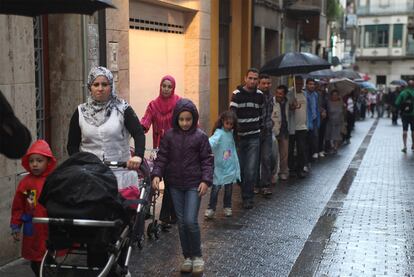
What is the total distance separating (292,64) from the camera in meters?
10.4

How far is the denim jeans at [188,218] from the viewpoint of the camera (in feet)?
17.5

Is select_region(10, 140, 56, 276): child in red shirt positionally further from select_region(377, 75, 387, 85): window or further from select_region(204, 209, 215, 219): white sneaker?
select_region(377, 75, 387, 85): window

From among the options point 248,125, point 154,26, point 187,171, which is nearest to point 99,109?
point 187,171

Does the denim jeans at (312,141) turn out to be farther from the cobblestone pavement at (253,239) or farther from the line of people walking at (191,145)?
the cobblestone pavement at (253,239)

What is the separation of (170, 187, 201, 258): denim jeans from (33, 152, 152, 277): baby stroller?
1.27 meters

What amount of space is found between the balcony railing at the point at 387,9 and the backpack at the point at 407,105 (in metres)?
45.3

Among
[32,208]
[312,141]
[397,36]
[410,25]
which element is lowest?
[312,141]

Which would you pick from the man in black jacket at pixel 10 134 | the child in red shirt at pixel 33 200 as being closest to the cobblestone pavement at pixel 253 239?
the child in red shirt at pixel 33 200

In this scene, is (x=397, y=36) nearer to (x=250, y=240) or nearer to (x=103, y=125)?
(x=250, y=240)

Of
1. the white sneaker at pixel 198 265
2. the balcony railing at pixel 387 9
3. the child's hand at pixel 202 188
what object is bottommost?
the white sneaker at pixel 198 265

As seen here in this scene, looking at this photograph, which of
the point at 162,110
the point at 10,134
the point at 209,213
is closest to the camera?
the point at 10,134

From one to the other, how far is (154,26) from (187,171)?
5523 millimetres

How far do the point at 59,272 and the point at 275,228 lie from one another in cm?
365

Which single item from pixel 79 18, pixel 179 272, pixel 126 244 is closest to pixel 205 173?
pixel 179 272
